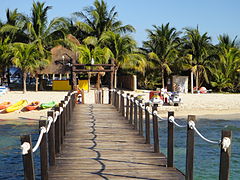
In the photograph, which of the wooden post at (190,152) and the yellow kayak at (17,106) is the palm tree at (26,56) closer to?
the yellow kayak at (17,106)

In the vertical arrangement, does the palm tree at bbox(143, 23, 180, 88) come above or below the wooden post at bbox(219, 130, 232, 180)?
above

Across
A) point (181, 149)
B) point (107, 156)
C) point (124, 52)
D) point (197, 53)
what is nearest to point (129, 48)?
point (124, 52)

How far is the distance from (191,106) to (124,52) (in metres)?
8.03

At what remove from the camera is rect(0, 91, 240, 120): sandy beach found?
22.8 m

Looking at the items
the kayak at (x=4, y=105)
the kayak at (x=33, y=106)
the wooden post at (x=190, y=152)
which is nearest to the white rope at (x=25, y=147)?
the wooden post at (x=190, y=152)

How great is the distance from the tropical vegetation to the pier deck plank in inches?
751

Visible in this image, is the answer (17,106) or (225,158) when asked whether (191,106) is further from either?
(225,158)

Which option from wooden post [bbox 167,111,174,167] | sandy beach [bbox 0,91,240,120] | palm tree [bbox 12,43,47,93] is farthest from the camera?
palm tree [bbox 12,43,47,93]

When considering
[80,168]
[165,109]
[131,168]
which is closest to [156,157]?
[131,168]

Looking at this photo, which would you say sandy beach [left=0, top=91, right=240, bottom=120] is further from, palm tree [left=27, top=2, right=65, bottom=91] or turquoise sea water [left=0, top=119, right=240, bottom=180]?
palm tree [left=27, top=2, right=65, bottom=91]

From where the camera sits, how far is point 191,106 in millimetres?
24922

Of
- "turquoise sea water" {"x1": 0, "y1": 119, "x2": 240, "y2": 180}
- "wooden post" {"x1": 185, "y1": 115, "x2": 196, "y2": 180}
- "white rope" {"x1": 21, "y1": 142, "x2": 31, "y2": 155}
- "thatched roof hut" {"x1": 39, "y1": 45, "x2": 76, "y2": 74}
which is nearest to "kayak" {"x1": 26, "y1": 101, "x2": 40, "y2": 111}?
"turquoise sea water" {"x1": 0, "y1": 119, "x2": 240, "y2": 180}

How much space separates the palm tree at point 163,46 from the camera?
3178 centimetres

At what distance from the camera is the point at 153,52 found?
3269cm
